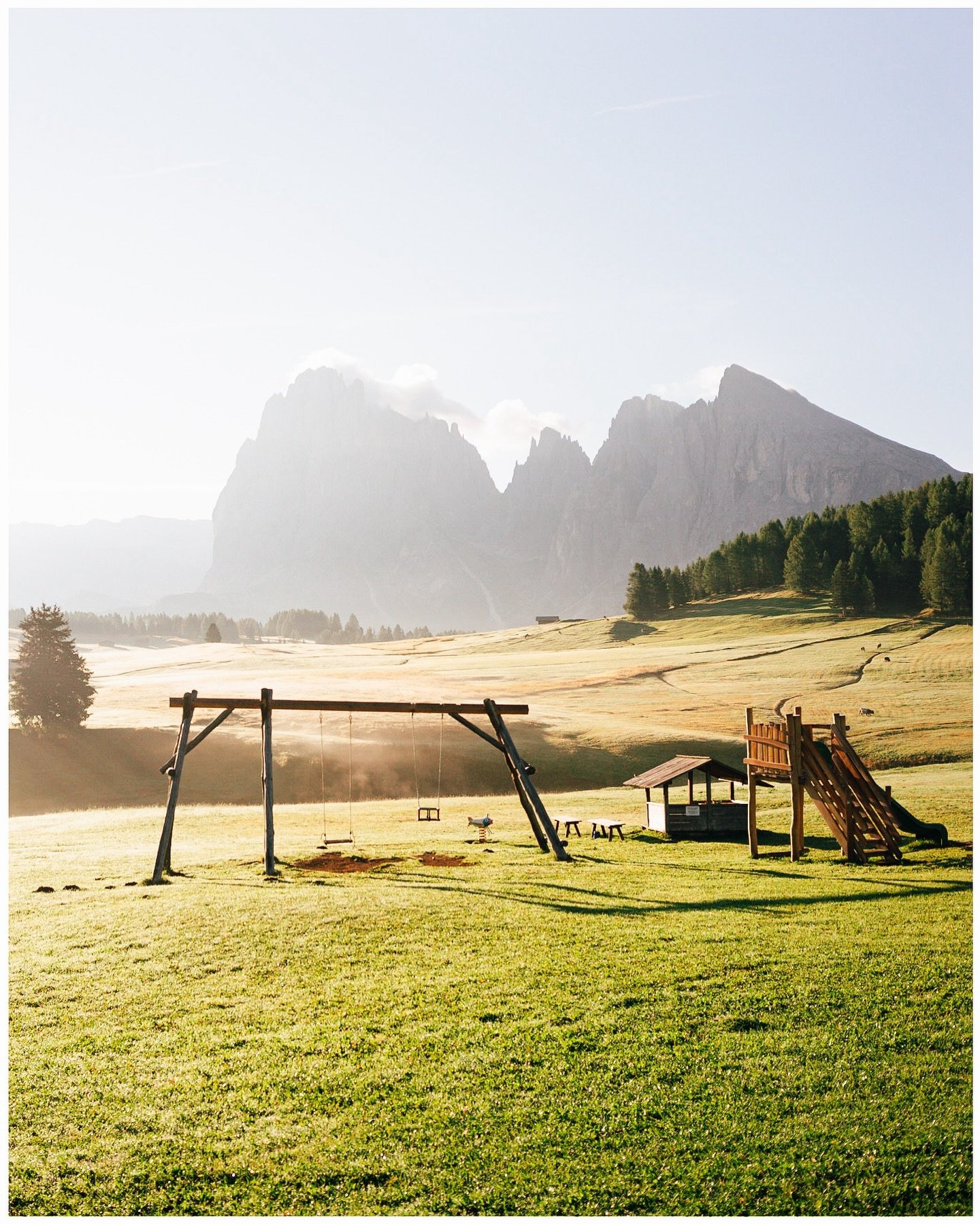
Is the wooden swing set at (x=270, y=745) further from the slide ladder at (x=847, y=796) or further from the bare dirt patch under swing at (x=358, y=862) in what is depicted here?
the slide ladder at (x=847, y=796)

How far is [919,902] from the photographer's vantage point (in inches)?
656

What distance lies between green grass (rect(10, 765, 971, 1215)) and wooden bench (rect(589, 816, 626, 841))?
408 inches

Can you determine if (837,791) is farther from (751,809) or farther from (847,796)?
(751,809)

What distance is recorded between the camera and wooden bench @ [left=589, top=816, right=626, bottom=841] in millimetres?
28531

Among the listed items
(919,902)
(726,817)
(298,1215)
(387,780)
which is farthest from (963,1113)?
(387,780)

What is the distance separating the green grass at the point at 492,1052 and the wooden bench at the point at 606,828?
10.4 metres

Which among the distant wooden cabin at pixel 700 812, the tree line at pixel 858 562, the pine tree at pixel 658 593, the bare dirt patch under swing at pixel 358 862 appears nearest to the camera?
the bare dirt patch under swing at pixel 358 862

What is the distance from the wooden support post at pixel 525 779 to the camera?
23473 mm

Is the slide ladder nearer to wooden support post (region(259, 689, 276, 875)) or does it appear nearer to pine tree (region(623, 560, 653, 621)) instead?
wooden support post (region(259, 689, 276, 875))

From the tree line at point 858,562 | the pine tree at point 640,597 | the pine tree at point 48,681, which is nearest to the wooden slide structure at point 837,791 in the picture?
the pine tree at point 48,681

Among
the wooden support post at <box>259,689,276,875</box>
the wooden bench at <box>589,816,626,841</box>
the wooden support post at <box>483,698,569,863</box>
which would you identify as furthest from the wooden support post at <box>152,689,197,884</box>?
the wooden bench at <box>589,816,626,841</box>

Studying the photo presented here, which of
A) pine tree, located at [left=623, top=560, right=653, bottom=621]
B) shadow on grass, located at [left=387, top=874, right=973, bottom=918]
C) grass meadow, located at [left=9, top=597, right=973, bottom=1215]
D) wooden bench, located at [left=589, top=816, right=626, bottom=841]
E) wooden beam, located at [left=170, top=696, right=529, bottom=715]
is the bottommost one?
wooden bench, located at [left=589, top=816, right=626, bottom=841]

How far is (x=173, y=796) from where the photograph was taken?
22.2 meters

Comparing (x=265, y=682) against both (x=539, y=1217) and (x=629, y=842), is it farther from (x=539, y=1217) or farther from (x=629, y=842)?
(x=539, y=1217)
